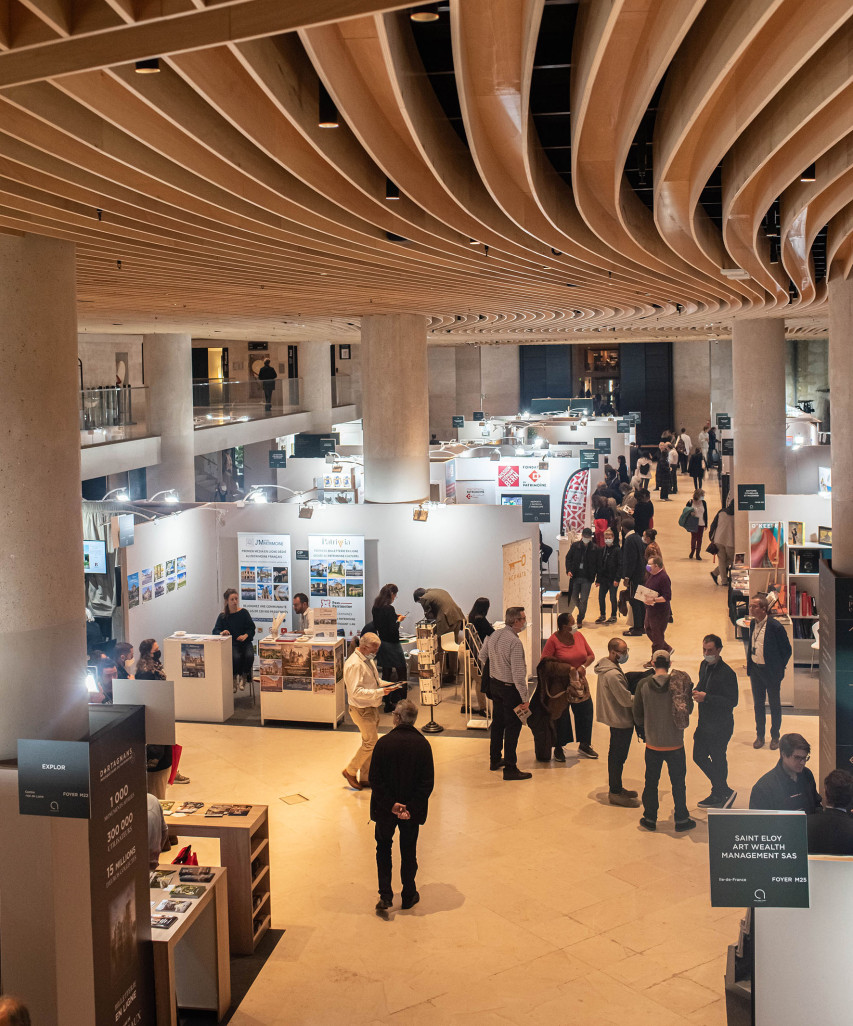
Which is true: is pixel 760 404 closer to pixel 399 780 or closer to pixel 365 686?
pixel 365 686

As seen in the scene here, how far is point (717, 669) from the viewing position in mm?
8055

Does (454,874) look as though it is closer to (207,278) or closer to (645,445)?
(207,278)

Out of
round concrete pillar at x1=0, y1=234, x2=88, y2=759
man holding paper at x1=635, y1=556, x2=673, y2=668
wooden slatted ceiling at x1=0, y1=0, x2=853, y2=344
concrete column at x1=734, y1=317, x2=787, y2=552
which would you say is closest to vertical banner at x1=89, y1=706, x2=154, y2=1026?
round concrete pillar at x1=0, y1=234, x2=88, y2=759

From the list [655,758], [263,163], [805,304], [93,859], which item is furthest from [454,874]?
[805,304]

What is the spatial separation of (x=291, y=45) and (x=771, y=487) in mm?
14826

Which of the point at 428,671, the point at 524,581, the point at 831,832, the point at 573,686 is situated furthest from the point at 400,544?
the point at 831,832

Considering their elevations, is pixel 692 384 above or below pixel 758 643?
above

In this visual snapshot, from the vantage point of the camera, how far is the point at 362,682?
28.1 feet

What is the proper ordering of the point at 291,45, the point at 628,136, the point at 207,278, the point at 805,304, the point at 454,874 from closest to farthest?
1. the point at 291,45
2. the point at 628,136
3. the point at 454,874
4. the point at 207,278
5. the point at 805,304

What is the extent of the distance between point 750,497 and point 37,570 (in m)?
9.68

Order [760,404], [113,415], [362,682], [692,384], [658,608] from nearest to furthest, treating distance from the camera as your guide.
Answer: [362,682] → [658,608] → [760,404] → [113,415] → [692,384]

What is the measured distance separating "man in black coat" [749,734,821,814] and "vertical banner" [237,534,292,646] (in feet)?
25.9

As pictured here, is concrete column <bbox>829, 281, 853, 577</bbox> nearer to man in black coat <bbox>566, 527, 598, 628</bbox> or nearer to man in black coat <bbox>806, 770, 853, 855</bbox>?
man in black coat <bbox>806, 770, 853, 855</bbox>

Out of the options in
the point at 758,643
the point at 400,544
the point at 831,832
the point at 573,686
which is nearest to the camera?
the point at 831,832
